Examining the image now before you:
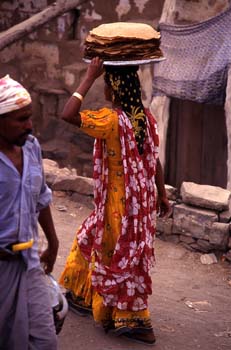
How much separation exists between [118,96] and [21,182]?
1.40 metres

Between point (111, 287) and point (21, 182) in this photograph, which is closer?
point (21, 182)

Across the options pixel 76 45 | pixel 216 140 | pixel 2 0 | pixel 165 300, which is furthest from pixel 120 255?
pixel 2 0

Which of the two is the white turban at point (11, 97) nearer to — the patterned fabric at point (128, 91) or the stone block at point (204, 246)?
the patterned fabric at point (128, 91)

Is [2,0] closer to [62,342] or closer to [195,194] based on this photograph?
[195,194]

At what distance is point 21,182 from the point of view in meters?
3.72

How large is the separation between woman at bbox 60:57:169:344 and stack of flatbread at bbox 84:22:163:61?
0.28ft

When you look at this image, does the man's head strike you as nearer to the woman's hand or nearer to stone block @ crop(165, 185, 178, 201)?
the woman's hand

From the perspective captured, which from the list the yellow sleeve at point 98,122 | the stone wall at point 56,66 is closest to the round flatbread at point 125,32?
the yellow sleeve at point 98,122

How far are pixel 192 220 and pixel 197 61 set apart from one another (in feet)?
6.69

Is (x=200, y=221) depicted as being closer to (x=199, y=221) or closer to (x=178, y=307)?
(x=199, y=221)

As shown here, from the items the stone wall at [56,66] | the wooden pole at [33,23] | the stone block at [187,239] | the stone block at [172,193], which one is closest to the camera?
the stone block at [187,239]

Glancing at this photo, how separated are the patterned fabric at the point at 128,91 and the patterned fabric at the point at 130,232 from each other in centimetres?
7

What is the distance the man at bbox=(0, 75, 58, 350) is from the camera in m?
3.71

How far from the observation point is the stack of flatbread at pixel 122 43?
15.9 feet
